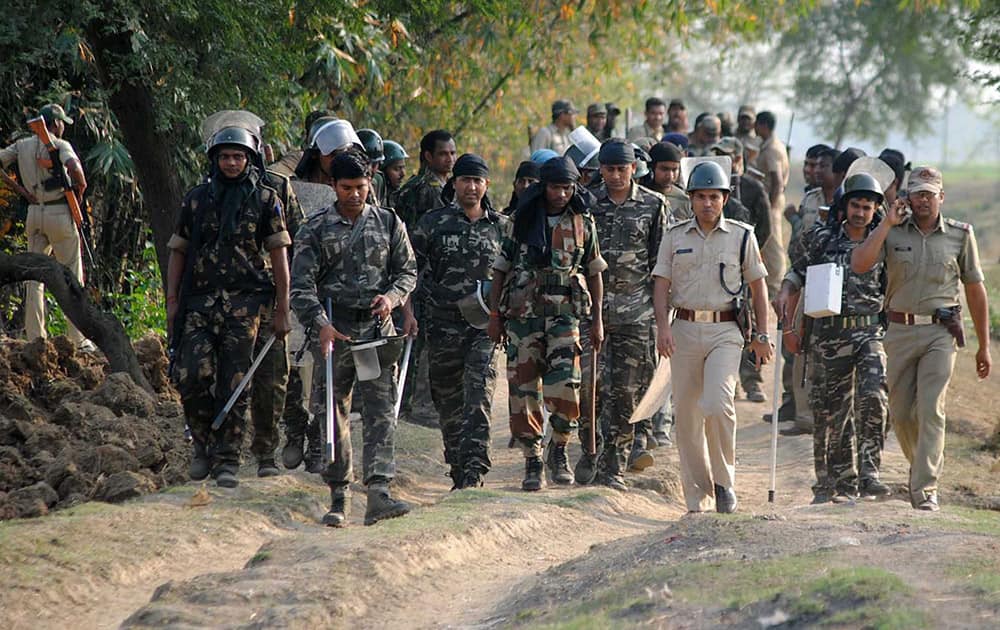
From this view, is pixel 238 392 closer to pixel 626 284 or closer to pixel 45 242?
pixel 626 284

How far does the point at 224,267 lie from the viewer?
389 inches

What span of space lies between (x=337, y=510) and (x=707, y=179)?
2.90 m

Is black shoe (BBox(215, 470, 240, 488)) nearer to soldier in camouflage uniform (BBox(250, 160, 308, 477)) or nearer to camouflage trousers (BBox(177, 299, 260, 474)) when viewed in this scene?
camouflage trousers (BBox(177, 299, 260, 474))

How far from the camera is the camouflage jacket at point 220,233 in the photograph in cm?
984

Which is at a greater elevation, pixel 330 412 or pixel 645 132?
pixel 645 132

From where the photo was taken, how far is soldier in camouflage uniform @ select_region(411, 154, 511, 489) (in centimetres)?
1072

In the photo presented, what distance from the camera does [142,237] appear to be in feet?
55.9

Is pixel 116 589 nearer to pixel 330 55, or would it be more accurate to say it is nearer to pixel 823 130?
pixel 330 55

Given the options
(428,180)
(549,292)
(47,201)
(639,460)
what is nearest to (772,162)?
(428,180)

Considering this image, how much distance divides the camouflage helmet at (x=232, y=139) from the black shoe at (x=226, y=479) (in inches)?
75.9

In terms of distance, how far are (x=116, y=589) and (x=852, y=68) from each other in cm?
4568

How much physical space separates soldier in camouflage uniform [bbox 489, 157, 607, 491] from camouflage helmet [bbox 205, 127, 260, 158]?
1723 mm

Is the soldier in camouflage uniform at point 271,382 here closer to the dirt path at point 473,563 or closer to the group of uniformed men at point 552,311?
the group of uniformed men at point 552,311

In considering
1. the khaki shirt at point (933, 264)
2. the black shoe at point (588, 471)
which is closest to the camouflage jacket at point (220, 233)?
the black shoe at point (588, 471)
